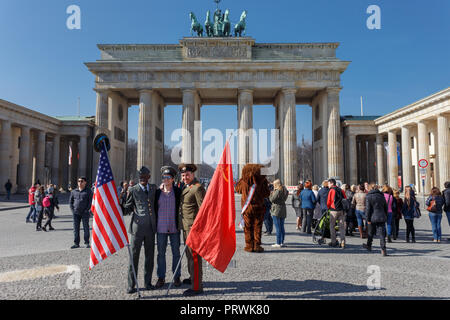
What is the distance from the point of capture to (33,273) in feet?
20.1

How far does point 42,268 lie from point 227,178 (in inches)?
174

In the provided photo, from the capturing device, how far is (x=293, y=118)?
3706cm

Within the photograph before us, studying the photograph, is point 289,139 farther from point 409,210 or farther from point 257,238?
point 257,238

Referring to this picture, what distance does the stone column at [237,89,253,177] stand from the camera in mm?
36156

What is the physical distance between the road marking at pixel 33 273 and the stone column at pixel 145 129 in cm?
3103

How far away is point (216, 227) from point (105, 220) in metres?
1.82

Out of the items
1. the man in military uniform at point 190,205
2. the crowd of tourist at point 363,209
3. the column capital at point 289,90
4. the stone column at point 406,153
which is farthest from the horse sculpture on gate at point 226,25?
the man in military uniform at point 190,205

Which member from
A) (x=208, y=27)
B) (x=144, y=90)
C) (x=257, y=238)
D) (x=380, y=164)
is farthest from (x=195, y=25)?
(x=257, y=238)

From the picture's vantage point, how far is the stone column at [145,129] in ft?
122

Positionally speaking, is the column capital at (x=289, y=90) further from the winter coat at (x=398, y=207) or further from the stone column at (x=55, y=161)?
the stone column at (x=55, y=161)

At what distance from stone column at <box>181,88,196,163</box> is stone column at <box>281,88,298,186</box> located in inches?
433

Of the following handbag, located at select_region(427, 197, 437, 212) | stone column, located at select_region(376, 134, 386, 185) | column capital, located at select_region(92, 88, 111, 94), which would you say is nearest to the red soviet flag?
handbag, located at select_region(427, 197, 437, 212)
